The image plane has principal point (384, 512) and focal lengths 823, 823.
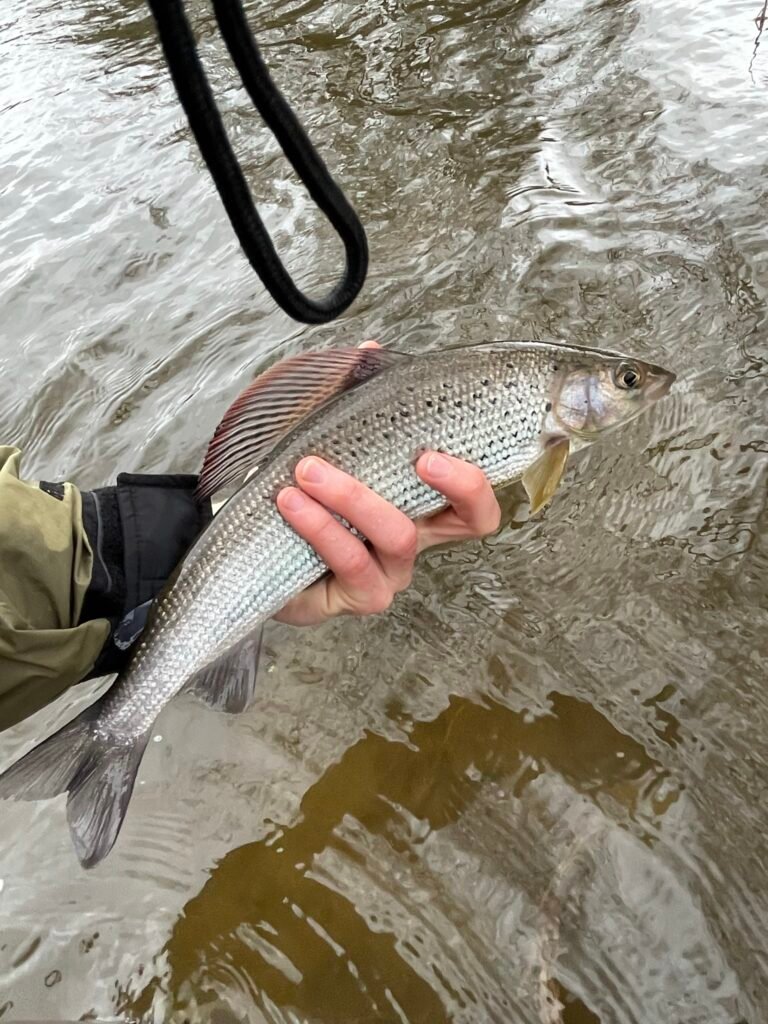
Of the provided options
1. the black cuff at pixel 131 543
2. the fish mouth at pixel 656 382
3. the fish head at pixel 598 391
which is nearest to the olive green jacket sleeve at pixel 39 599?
the black cuff at pixel 131 543

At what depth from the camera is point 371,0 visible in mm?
8867

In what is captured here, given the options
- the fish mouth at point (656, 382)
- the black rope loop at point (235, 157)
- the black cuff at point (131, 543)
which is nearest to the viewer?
the black rope loop at point (235, 157)

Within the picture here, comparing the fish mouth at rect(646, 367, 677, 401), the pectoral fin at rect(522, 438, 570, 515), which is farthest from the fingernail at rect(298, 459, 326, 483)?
the fish mouth at rect(646, 367, 677, 401)

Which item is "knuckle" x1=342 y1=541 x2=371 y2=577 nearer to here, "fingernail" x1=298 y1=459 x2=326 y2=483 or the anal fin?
"fingernail" x1=298 y1=459 x2=326 y2=483

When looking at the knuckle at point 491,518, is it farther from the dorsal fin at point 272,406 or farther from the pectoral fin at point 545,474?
the dorsal fin at point 272,406

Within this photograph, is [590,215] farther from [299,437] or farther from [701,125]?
[299,437]

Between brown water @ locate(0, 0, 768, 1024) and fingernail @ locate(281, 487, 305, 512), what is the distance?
1.14 meters

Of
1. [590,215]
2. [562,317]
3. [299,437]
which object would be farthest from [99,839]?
[590,215]

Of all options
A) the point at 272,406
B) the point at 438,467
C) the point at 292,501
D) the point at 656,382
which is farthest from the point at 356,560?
the point at 656,382

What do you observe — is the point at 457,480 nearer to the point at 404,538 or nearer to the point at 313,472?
the point at 404,538

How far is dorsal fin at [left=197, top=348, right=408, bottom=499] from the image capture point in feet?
7.91

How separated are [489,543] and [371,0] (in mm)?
7717

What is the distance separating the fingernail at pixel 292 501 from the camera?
7.48 ft

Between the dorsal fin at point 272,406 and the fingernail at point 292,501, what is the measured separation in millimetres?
190
